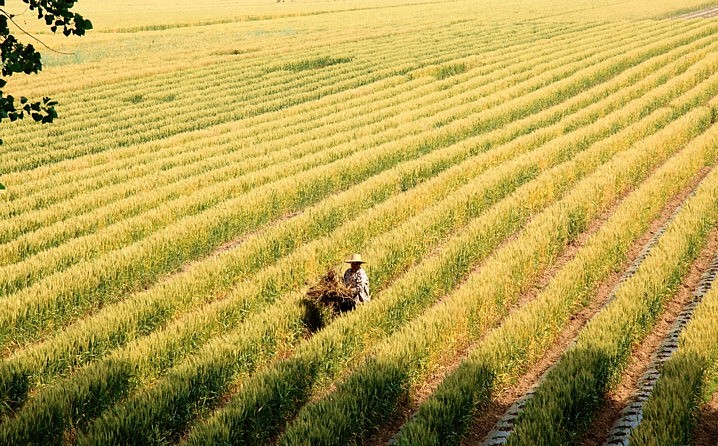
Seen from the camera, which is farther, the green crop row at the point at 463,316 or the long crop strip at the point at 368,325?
the long crop strip at the point at 368,325

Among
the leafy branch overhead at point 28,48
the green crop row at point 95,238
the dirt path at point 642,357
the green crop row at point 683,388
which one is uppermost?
the leafy branch overhead at point 28,48

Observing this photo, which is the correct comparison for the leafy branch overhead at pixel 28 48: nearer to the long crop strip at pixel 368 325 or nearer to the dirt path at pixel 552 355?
the long crop strip at pixel 368 325

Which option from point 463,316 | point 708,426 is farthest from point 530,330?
point 708,426

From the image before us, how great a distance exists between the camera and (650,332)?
869 cm

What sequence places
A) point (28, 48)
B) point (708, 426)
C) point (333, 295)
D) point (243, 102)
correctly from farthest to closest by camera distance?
1. point (243, 102)
2. point (333, 295)
3. point (708, 426)
4. point (28, 48)

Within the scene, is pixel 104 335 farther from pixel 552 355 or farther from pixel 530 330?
pixel 552 355

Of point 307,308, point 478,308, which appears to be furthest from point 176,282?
point 478,308

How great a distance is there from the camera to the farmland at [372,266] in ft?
22.4

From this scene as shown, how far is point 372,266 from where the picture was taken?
10.2 m

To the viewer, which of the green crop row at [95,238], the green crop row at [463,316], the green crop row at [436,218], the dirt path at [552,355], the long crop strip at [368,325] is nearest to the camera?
the green crop row at [463,316]

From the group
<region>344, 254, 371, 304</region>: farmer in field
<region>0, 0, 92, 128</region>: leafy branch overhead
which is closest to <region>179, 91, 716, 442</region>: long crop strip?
<region>344, 254, 371, 304</region>: farmer in field

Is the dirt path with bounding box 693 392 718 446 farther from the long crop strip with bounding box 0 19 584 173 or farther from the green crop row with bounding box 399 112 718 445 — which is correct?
the long crop strip with bounding box 0 19 584 173

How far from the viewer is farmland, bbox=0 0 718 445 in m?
6.82

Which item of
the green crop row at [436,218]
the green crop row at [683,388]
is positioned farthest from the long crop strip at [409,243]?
the green crop row at [683,388]
